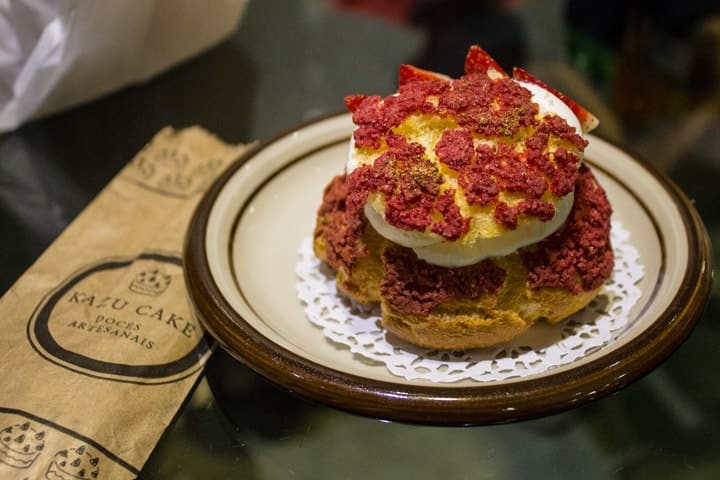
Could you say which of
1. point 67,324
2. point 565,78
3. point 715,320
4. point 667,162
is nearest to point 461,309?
point 715,320

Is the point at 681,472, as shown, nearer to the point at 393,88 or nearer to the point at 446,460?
the point at 446,460

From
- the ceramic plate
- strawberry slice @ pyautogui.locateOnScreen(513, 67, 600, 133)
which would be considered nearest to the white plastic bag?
the ceramic plate

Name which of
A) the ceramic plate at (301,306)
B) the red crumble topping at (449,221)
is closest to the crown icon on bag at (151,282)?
the ceramic plate at (301,306)

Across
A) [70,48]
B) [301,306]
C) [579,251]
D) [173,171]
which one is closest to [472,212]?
[579,251]

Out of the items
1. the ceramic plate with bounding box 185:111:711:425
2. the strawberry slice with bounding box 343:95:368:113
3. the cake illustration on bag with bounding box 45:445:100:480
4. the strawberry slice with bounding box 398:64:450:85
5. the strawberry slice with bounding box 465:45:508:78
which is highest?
the strawberry slice with bounding box 465:45:508:78

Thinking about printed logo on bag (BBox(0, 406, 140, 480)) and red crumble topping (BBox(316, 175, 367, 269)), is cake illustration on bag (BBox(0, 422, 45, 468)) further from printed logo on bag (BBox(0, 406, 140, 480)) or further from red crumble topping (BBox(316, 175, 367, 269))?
red crumble topping (BBox(316, 175, 367, 269))

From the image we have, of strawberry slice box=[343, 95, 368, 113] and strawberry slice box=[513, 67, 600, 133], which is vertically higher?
strawberry slice box=[513, 67, 600, 133]
